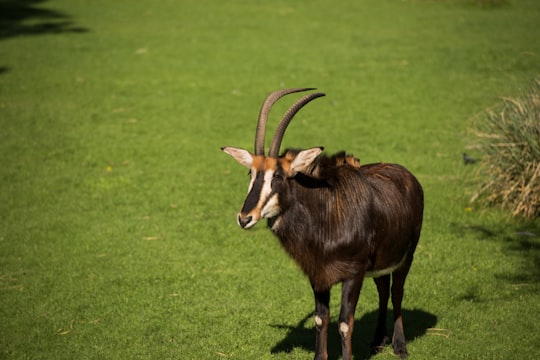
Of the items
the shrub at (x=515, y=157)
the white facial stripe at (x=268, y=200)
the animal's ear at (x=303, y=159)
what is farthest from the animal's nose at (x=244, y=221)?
the shrub at (x=515, y=157)

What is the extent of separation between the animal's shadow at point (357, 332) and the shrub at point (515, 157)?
3.53 metres

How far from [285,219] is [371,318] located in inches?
98.6

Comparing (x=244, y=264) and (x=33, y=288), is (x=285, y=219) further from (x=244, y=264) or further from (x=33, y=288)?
(x=33, y=288)

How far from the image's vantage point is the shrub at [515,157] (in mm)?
10945

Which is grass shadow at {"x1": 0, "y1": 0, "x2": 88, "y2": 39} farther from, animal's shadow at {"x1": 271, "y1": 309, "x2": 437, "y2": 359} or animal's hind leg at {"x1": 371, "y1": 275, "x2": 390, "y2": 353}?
animal's hind leg at {"x1": 371, "y1": 275, "x2": 390, "y2": 353}

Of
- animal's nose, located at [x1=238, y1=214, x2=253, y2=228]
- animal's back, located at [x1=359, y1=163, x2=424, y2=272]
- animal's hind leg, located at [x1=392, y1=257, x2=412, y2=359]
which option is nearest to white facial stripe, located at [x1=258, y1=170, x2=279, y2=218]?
animal's nose, located at [x1=238, y1=214, x2=253, y2=228]

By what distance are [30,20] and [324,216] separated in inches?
881

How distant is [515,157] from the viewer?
11.2 meters

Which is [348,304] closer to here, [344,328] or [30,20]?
A: [344,328]

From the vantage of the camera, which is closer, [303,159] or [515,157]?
[303,159]

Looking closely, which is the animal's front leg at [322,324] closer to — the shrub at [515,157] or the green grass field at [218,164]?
the green grass field at [218,164]

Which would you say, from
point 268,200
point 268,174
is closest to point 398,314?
point 268,200

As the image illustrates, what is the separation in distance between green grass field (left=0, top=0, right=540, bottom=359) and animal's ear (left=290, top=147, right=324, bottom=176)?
2202 mm

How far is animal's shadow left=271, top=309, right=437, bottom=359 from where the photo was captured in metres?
7.65
